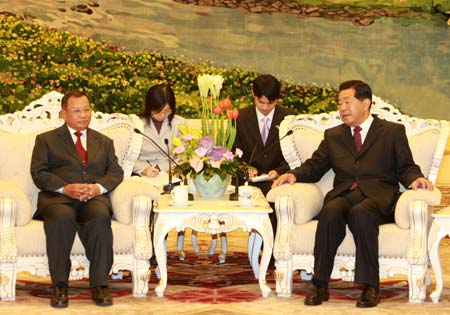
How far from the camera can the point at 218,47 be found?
10234 mm

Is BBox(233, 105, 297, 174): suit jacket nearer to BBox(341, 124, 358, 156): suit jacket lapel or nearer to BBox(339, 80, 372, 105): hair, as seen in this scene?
BBox(341, 124, 358, 156): suit jacket lapel

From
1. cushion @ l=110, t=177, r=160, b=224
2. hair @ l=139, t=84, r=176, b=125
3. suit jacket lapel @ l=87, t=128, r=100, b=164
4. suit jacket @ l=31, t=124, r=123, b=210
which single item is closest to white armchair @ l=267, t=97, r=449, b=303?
cushion @ l=110, t=177, r=160, b=224

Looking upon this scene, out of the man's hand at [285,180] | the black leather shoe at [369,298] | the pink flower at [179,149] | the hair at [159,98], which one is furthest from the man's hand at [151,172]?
the black leather shoe at [369,298]

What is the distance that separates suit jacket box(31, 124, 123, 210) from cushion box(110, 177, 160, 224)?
0.07m

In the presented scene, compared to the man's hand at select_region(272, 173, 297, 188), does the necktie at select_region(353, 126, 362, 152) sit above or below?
above

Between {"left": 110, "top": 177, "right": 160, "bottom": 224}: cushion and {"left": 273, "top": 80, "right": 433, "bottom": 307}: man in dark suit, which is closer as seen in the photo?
{"left": 273, "top": 80, "right": 433, "bottom": 307}: man in dark suit

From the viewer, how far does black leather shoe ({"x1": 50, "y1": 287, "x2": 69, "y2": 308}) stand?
223 inches

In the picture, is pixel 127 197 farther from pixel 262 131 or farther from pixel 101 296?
pixel 262 131

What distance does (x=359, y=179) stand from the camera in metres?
6.27

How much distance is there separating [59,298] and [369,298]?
182cm

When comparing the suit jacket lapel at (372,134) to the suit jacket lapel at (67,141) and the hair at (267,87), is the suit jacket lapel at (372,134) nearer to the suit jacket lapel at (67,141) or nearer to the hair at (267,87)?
the hair at (267,87)

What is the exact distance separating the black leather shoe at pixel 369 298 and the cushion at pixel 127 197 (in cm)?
142

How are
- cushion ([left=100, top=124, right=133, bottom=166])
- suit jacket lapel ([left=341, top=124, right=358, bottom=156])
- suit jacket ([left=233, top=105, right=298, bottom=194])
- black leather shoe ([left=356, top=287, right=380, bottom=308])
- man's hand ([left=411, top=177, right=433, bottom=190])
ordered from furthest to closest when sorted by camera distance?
suit jacket ([left=233, top=105, right=298, bottom=194]) < cushion ([left=100, top=124, right=133, bottom=166]) < suit jacket lapel ([left=341, top=124, right=358, bottom=156]) < man's hand ([left=411, top=177, right=433, bottom=190]) < black leather shoe ([left=356, top=287, right=380, bottom=308])

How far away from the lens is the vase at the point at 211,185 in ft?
20.9
